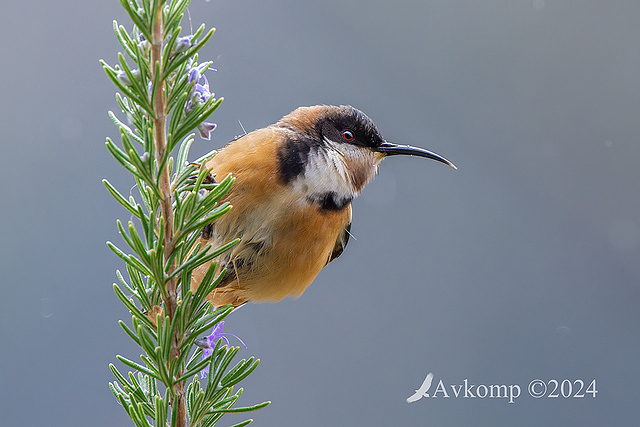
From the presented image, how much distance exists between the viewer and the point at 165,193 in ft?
1.47

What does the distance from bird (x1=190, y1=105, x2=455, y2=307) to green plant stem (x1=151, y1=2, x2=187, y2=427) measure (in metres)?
0.30

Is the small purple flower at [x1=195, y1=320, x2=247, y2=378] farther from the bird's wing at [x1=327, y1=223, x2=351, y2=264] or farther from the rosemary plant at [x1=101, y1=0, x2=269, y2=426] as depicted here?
the bird's wing at [x1=327, y1=223, x2=351, y2=264]

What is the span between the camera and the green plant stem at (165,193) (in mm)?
424

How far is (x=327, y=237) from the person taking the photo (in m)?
0.94

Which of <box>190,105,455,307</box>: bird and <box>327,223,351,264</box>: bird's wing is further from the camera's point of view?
<box>327,223,351,264</box>: bird's wing

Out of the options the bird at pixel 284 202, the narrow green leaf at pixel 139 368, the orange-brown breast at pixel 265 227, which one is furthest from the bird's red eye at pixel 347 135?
the narrow green leaf at pixel 139 368

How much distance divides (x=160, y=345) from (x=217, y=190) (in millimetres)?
130

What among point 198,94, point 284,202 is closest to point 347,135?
point 284,202

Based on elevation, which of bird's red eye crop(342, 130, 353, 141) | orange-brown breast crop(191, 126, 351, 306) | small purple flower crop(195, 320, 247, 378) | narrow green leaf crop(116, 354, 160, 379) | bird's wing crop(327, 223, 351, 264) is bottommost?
narrow green leaf crop(116, 354, 160, 379)

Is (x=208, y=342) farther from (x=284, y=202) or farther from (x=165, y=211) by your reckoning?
(x=284, y=202)

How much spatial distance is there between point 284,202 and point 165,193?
1.31 ft

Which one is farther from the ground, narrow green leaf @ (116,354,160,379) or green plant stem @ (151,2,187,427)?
green plant stem @ (151,2,187,427)

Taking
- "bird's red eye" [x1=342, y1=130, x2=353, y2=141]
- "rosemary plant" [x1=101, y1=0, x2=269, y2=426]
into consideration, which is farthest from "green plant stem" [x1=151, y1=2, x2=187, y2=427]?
"bird's red eye" [x1=342, y1=130, x2=353, y2=141]

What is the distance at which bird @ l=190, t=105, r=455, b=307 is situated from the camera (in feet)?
2.72
